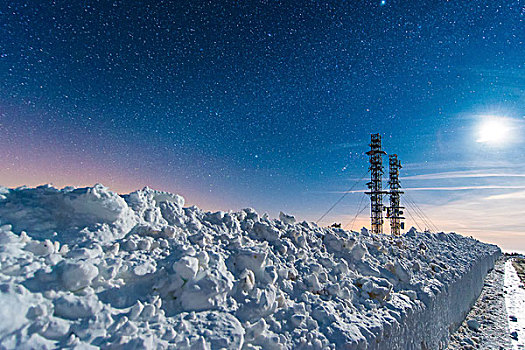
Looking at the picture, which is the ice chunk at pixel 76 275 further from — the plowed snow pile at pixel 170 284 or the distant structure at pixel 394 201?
the distant structure at pixel 394 201

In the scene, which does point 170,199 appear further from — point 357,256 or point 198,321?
point 357,256

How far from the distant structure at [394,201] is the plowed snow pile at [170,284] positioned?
18229 mm

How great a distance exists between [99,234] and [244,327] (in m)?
2.16

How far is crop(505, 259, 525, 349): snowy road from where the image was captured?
880cm

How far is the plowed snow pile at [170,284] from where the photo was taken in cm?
254

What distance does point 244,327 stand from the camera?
3174mm

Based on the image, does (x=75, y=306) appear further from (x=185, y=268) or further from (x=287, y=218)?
(x=287, y=218)

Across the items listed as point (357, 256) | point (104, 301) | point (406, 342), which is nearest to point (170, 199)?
point (104, 301)

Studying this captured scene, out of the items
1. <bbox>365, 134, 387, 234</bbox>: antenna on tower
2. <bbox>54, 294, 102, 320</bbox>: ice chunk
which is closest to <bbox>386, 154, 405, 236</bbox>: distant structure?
<bbox>365, 134, 387, 234</bbox>: antenna on tower

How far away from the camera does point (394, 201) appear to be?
23.4m

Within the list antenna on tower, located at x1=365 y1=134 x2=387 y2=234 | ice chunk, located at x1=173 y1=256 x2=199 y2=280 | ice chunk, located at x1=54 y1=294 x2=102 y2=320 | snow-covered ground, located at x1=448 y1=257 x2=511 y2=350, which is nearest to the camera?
ice chunk, located at x1=54 y1=294 x2=102 y2=320

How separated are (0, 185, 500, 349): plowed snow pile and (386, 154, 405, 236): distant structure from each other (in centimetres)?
1823

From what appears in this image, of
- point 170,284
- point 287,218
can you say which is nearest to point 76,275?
point 170,284

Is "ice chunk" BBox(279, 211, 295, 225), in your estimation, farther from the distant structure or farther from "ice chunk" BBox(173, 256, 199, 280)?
the distant structure
